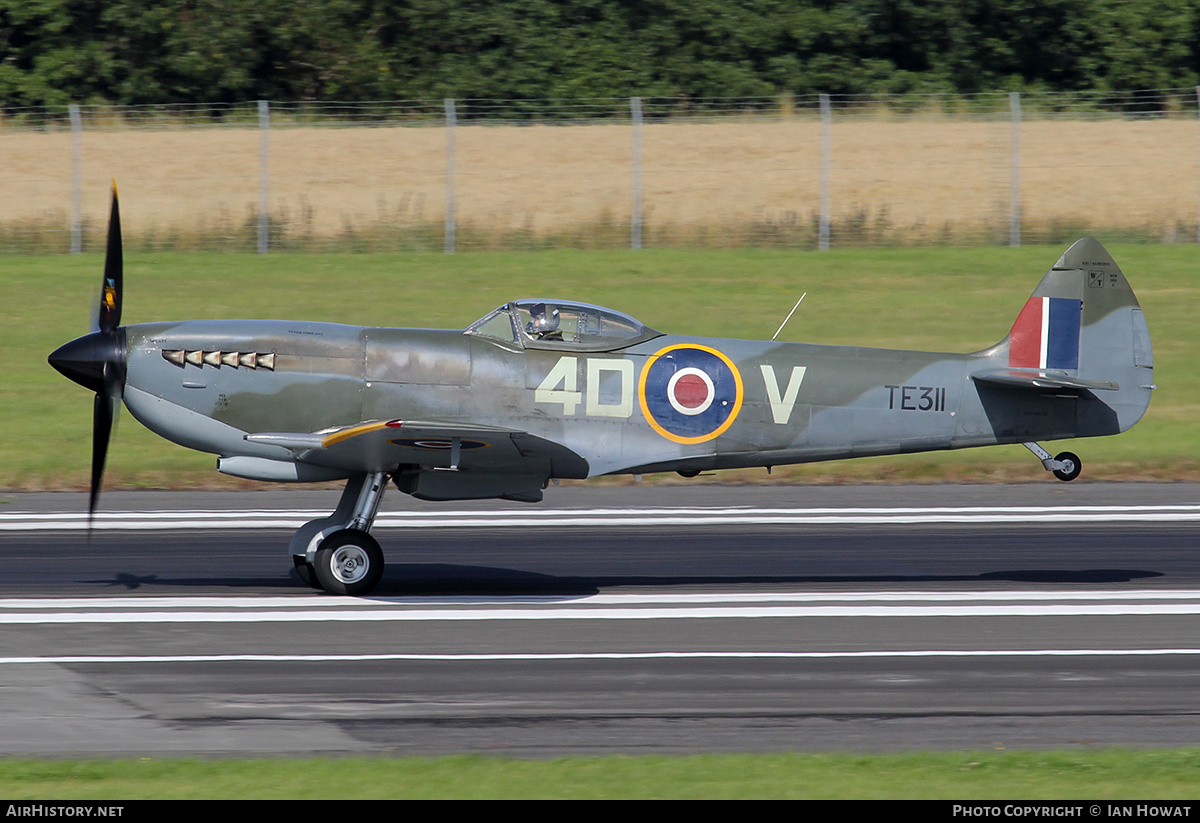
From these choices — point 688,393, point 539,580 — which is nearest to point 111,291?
point 539,580

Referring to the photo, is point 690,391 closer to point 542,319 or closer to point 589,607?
point 542,319

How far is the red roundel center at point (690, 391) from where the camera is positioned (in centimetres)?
1147

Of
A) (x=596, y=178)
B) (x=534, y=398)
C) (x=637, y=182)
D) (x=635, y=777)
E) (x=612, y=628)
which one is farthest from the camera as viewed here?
(x=596, y=178)

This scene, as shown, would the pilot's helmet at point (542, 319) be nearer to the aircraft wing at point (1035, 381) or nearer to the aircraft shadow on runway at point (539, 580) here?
the aircraft shadow on runway at point (539, 580)

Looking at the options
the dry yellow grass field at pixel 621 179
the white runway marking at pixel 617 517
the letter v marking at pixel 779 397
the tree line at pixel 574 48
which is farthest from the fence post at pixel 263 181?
the letter v marking at pixel 779 397

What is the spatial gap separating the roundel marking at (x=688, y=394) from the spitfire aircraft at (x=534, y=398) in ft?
0.04

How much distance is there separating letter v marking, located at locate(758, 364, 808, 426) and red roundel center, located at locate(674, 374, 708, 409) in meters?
0.53

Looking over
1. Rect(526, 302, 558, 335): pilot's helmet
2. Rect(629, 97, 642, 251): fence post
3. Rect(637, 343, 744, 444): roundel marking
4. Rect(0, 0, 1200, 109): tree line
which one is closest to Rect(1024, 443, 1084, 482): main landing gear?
Rect(637, 343, 744, 444): roundel marking

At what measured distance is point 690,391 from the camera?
11.5 metres

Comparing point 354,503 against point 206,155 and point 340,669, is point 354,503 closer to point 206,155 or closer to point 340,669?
point 340,669

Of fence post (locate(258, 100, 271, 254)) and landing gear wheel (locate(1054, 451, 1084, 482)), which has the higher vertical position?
fence post (locate(258, 100, 271, 254))

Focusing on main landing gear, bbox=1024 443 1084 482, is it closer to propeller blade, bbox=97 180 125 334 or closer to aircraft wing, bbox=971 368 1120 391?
aircraft wing, bbox=971 368 1120 391

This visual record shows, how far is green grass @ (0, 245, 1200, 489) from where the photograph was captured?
19.0 meters

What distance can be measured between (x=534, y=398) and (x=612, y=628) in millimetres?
2069
